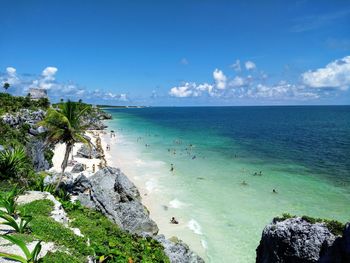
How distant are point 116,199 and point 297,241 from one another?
559 inches

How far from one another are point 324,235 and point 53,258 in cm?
1089

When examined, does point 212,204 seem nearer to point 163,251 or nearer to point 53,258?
point 163,251

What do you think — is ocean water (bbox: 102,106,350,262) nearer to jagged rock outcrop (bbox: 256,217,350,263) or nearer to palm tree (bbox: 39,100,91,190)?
jagged rock outcrop (bbox: 256,217,350,263)

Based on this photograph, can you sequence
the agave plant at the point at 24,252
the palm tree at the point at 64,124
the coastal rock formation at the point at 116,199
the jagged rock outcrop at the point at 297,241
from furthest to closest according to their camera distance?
the palm tree at the point at 64,124 → the coastal rock formation at the point at 116,199 → the jagged rock outcrop at the point at 297,241 → the agave plant at the point at 24,252

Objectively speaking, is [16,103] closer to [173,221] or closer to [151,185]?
[151,185]

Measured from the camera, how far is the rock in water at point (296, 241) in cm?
1223

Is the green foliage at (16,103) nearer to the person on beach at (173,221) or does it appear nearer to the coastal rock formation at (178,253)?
the person on beach at (173,221)

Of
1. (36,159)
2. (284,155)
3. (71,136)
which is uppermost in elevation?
(71,136)

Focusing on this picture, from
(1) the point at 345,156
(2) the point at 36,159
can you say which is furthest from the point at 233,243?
(1) the point at 345,156

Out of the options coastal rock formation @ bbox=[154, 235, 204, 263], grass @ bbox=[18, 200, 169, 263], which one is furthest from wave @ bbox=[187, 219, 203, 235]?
grass @ bbox=[18, 200, 169, 263]

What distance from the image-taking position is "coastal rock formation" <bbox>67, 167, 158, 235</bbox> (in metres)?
20.5

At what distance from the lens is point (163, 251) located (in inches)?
609

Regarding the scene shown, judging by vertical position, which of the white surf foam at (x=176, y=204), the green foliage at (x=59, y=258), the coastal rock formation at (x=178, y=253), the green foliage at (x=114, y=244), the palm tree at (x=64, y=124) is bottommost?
the white surf foam at (x=176, y=204)

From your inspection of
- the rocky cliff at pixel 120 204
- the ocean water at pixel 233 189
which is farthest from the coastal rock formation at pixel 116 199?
the ocean water at pixel 233 189
